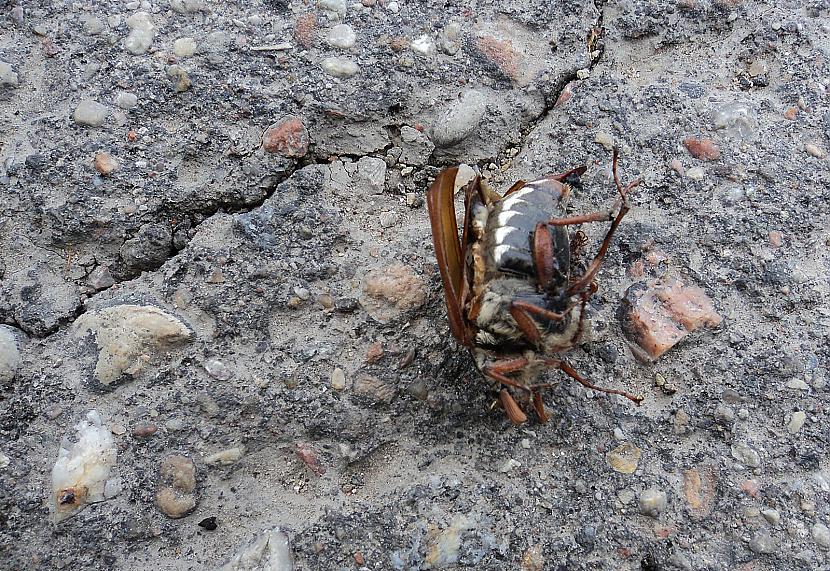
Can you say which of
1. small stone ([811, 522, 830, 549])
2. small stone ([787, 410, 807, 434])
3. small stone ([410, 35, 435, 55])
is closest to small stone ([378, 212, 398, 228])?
small stone ([410, 35, 435, 55])

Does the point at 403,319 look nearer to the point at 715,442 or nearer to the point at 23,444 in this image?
the point at 715,442

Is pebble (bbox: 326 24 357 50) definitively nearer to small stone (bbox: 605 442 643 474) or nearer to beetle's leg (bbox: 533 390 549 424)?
beetle's leg (bbox: 533 390 549 424)

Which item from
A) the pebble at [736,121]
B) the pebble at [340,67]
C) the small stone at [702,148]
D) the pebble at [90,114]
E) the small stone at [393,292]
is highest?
the pebble at [736,121]

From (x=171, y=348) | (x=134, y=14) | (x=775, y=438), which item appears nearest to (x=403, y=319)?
(x=171, y=348)

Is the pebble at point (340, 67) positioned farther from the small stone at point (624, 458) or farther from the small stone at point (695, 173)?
the small stone at point (624, 458)

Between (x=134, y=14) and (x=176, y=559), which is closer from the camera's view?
(x=176, y=559)

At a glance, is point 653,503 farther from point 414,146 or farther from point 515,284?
point 414,146

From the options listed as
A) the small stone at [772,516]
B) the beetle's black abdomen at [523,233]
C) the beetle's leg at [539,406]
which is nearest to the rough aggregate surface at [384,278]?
the small stone at [772,516]
